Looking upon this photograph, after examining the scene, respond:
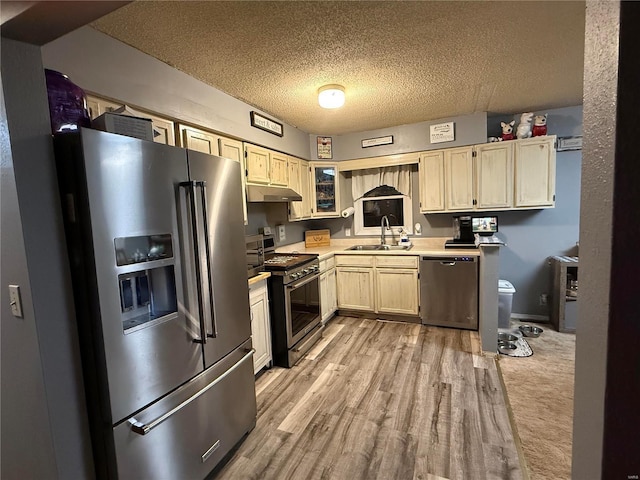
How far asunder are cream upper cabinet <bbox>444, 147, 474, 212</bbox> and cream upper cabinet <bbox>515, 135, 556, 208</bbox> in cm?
48

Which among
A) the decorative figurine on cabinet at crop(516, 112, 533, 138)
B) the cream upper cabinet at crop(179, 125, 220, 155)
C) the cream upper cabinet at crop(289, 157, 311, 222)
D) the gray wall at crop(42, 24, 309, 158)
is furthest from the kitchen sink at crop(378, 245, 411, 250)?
the cream upper cabinet at crop(179, 125, 220, 155)

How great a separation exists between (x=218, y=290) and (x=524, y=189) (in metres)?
3.46

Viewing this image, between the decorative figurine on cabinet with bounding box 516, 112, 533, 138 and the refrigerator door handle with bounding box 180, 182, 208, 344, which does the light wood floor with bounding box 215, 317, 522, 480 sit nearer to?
the refrigerator door handle with bounding box 180, 182, 208, 344

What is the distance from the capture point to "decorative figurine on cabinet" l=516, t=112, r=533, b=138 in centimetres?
338

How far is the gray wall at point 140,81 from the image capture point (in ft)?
5.08

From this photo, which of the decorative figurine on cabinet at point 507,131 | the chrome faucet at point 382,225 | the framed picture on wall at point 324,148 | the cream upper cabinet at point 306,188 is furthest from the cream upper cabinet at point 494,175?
the cream upper cabinet at point 306,188

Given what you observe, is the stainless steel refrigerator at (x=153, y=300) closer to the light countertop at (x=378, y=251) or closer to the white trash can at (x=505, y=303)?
the light countertop at (x=378, y=251)

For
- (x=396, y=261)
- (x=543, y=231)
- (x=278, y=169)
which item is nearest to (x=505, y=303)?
(x=543, y=231)

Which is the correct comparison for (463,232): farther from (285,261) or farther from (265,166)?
(265,166)

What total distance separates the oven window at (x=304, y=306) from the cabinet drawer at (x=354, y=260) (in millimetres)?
658

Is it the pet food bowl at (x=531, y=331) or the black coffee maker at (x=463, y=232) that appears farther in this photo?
the black coffee maker at (x=463, y=232)

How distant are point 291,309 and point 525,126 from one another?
3292mm

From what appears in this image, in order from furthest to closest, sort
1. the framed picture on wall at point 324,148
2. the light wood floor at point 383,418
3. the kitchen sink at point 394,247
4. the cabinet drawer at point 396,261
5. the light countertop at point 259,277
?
the framed picture on wall at point 324,148 → the kitchen sink at point 394,247 → the cabinet drawer at point 396,261 → the light countertop at point 259,277 → the light wood floor at point 383,418

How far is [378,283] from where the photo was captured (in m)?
3.82
